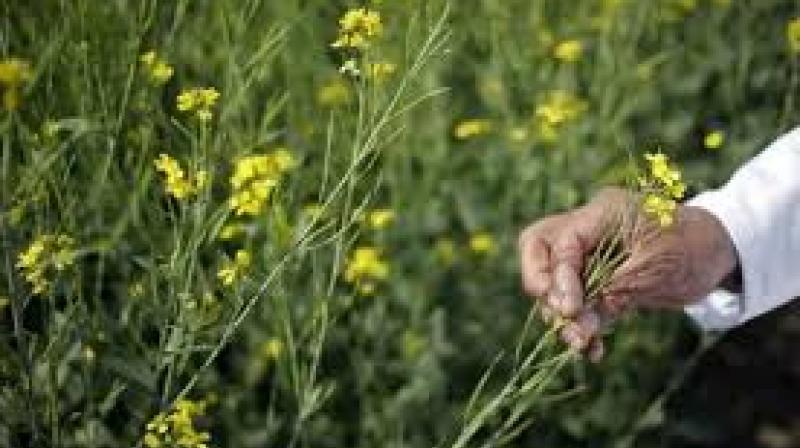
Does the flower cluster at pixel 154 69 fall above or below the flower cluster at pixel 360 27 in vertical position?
below

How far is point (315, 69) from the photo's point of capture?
2.02 meters

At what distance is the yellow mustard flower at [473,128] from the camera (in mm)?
1882

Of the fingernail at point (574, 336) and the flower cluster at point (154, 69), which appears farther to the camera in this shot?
the flower cluster at point (154, 69)

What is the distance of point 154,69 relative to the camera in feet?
4.12

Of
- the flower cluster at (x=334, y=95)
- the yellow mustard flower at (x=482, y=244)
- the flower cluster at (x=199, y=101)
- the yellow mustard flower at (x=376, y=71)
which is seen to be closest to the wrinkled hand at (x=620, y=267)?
the yellow mustard flower at (x=376, y=71)

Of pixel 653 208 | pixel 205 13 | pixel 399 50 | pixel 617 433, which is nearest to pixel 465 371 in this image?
pixel 617 433

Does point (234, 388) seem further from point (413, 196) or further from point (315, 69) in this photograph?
point (315, 69)

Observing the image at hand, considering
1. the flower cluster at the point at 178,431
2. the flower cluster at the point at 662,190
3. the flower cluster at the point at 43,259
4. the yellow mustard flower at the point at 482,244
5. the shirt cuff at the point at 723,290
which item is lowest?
the yellow mustard flower at the point at 482,244

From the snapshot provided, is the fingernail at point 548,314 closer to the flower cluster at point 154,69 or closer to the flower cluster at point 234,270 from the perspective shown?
the flower cluster at point 234,270

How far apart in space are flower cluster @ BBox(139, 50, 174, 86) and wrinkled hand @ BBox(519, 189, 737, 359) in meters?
0.36

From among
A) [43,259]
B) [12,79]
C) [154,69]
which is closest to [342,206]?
[154,69]

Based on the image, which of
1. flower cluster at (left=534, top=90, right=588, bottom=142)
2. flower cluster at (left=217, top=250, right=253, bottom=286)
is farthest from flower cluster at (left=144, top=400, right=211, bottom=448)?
flower cluster at (left=534, top=90, right=588, bottom=142)

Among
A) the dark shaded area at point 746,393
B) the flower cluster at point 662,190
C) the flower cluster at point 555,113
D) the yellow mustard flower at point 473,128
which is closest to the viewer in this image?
the flower cluster at point 662,190

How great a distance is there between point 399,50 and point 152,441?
89cm
